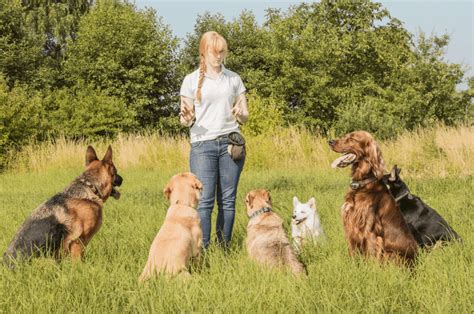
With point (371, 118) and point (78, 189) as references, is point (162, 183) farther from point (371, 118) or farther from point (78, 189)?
point (371, 118)

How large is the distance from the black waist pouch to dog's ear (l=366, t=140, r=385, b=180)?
141 cm

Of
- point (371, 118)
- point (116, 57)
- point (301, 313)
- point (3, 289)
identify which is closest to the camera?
point (301, 313)

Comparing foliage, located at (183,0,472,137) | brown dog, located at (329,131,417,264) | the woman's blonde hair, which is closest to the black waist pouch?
the woman's blonde hair

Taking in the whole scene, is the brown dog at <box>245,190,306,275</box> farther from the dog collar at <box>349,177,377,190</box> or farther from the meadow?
the dog collar at <box>349,177,377,190</box>

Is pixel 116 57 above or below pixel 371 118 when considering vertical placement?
above

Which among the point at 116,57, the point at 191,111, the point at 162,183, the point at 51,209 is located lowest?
the point at 162,183

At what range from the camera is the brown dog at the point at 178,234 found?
4.57 metres

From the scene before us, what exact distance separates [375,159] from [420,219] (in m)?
1.23

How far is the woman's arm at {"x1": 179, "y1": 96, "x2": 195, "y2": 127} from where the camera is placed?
5.82 m

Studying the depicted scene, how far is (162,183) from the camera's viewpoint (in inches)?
553

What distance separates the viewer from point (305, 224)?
22.0ft

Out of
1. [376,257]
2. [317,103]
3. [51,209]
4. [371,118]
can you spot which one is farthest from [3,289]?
[317,103]

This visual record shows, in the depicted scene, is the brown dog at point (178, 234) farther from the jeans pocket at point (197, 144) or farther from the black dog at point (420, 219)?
the black dog at point (420, 219)

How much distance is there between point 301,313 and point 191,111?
9.34 feet
